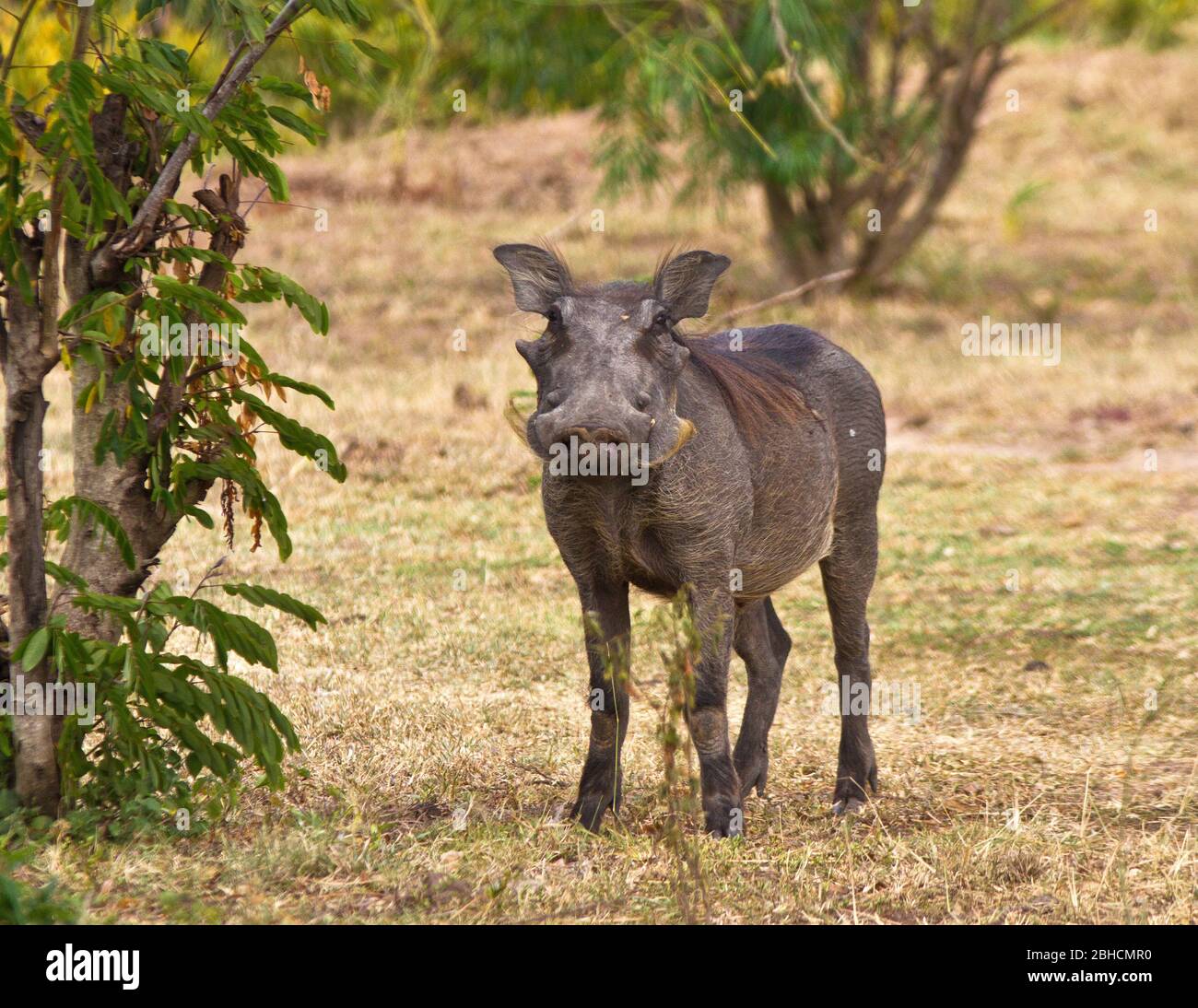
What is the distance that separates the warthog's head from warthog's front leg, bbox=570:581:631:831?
2.00ft

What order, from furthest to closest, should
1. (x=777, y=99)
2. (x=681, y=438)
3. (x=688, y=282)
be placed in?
(x=777, y=99), (x=688, y=282), (x=681, y=438)

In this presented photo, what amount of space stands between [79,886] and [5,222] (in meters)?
1.72

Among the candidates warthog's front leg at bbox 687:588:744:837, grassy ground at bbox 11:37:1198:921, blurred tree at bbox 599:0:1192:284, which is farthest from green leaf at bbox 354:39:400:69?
blurred tree at bbox 599:0:1192:284

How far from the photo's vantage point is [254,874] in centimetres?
435

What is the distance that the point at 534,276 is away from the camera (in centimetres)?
485

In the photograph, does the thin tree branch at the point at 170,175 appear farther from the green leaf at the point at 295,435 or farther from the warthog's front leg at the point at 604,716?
the warthog's front leg at the point at 604,716

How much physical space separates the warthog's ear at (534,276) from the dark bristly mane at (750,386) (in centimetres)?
39

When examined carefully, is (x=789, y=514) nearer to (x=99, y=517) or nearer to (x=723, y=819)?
(x=723, y=819)

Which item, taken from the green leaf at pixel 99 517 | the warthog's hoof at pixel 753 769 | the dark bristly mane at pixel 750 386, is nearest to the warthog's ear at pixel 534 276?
the dark bristly mane at pixel 750 386

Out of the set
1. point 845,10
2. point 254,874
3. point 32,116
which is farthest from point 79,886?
point 845,10

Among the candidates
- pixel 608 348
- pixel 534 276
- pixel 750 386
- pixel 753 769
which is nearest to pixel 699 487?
pixel 608 348

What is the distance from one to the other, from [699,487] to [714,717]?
703mm
